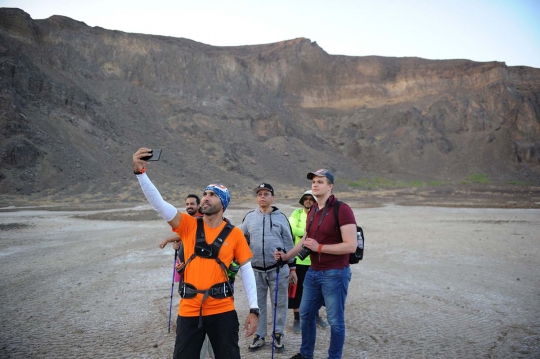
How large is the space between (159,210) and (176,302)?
4062 mm

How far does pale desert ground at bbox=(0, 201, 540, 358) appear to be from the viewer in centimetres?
472

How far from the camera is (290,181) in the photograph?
174 feet

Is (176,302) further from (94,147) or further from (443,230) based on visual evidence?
(94,147)

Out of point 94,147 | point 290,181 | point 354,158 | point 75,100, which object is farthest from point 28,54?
point 354,158

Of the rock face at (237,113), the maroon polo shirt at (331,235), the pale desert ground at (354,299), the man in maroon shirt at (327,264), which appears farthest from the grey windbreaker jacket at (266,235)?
the rock face at (237,113)

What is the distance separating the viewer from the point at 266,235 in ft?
15.7

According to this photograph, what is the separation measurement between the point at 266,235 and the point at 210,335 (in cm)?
185

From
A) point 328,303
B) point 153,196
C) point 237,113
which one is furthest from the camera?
point 237,113

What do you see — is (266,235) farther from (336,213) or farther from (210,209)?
(210,209)

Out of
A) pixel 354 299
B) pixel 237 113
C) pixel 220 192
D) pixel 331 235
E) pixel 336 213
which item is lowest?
pixel 354 299

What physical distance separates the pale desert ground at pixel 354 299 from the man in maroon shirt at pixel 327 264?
95 centimetres

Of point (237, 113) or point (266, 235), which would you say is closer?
point (266, 235)

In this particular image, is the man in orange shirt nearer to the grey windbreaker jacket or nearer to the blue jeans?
the blue jeans

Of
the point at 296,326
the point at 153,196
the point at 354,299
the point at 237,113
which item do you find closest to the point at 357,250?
the point at 296,326
